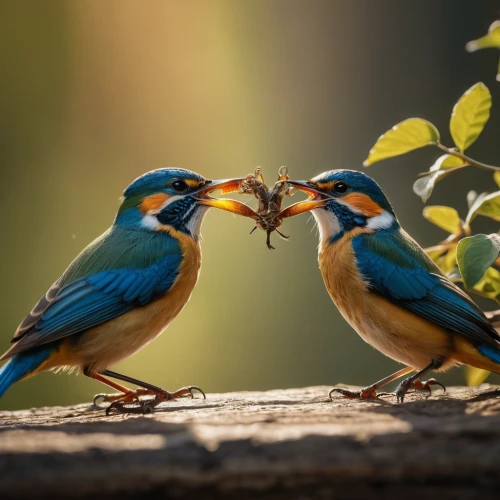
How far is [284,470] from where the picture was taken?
7.06 feet

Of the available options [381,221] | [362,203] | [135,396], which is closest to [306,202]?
[362,203]

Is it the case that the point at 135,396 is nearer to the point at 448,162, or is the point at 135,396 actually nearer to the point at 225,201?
the point at 225,201

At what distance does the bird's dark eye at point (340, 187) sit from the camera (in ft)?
17.3

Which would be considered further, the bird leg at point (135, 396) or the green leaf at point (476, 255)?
the bird leg at point (135, 396)

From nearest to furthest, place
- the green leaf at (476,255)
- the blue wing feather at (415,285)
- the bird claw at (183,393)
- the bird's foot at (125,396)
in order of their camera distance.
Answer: the green leaf at (476,255), the blue wing feather at (415,285), the bird claw at (183,393), the bird's foot at (125,396)

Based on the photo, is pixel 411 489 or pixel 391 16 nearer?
pixel 411 489

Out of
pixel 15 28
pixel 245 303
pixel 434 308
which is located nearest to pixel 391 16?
pixel 245 303

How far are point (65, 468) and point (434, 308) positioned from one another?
9.39ft

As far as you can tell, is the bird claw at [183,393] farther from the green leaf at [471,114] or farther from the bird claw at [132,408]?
the green leaf at [471,114]

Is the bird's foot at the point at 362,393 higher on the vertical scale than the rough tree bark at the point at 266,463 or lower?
lower

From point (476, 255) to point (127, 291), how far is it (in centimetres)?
218

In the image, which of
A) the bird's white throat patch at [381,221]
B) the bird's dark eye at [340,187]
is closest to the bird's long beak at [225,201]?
the bird's dark eye at [340,187]

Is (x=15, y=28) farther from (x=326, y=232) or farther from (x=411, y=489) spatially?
(x=411, y=489)

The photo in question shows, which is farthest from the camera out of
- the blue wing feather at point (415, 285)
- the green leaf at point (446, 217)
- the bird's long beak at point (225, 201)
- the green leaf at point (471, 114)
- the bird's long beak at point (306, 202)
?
the bird's long beak at point (225, 201)
